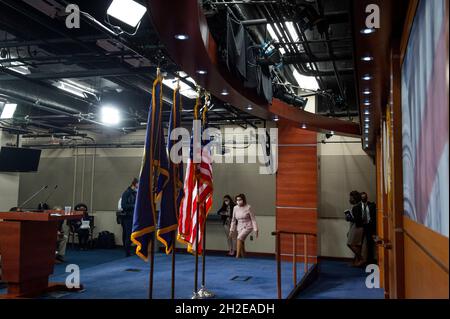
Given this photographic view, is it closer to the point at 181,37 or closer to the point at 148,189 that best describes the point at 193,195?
the point at 148,189

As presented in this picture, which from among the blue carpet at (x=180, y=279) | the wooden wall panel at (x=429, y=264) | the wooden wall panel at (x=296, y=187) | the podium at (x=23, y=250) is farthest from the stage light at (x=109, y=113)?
the wooden wall panel at (x=429, y=264)

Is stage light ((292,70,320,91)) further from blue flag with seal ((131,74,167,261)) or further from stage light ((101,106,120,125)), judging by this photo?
blue flag with seal ((131,74,167,261))

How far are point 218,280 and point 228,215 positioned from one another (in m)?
4.17

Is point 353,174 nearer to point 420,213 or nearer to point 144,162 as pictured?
point 144,162

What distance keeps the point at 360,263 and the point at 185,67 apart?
665 cm

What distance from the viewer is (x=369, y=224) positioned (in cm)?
910

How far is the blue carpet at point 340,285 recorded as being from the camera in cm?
667

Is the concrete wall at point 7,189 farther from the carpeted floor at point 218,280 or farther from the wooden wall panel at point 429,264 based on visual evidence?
the wooden wall panel at point 429,264

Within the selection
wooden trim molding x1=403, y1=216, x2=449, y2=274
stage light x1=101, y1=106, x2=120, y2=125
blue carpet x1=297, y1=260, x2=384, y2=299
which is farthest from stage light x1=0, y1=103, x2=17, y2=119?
wooden trim molding x1=403, y1=216, x2=449, y2=274

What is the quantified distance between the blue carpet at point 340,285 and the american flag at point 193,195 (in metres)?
2.28

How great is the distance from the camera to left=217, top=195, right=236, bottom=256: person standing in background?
1089 centimetres

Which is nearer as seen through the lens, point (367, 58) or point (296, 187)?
Result: point (367, 58)

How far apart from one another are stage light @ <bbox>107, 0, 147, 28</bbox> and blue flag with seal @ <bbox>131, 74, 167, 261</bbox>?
2.81 feet

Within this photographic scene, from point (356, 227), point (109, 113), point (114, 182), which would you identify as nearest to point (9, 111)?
point (109, 113)
